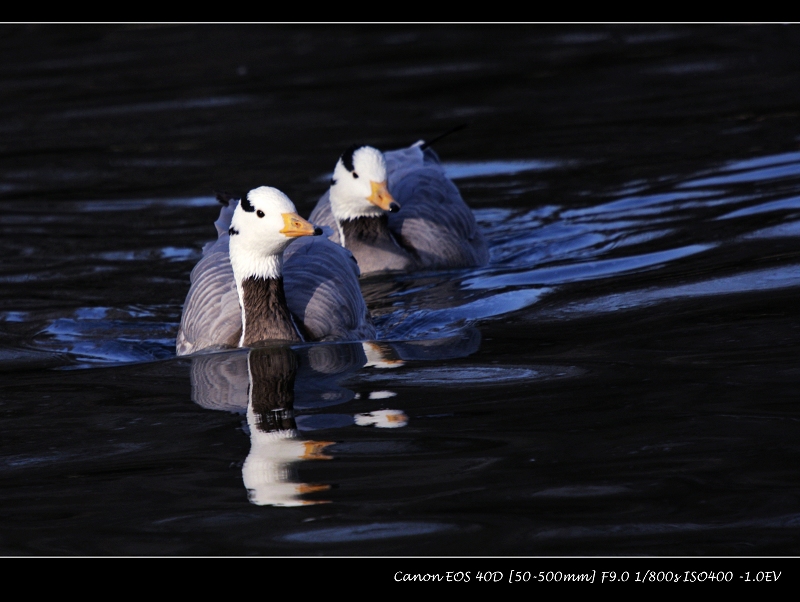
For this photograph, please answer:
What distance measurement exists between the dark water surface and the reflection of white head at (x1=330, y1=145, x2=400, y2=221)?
0.77 meters

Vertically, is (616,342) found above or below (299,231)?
below

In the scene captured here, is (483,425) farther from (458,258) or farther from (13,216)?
(13,216)

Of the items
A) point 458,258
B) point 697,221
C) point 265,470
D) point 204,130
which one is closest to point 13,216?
point 204,130

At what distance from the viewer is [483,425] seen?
6141 mm

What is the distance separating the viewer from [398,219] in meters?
11.5

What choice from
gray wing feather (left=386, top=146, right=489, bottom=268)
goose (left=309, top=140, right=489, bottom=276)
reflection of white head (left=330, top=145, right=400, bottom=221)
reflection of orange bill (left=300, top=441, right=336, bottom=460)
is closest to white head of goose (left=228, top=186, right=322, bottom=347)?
reflection of orange bill (left=300, top=441, right=336, bottom=460)

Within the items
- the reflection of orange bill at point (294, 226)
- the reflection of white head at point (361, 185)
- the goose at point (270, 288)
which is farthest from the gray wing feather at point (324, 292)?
the reflection of white head at point (361, 185)

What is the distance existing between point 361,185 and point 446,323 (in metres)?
2.46

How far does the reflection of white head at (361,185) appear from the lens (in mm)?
10648

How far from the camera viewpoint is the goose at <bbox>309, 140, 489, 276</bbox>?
10789 millimetres

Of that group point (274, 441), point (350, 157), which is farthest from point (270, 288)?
point (350, 157)

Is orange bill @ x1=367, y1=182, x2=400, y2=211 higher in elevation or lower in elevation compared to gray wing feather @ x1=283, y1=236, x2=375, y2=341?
higher

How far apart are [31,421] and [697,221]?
6559 mm

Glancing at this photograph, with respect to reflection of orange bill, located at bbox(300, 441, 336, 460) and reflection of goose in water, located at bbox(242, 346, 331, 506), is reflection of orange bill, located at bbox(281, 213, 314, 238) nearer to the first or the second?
reflection of goose in water, located at bbox(242, 346, 331, 506)
